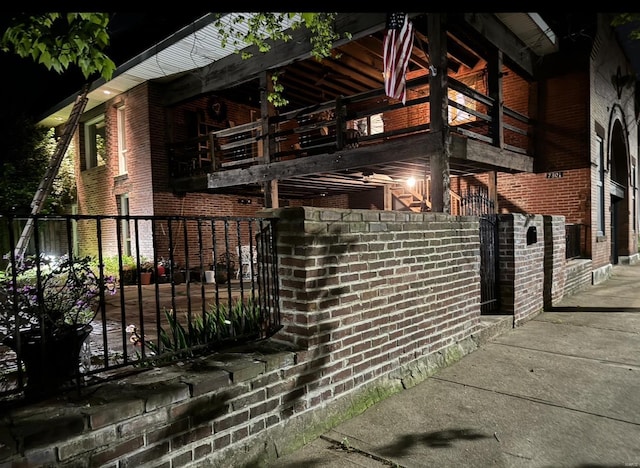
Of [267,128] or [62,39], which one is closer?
[62,39]

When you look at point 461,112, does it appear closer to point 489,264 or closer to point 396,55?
point 396,55

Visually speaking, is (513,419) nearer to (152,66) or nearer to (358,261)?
(358,261)

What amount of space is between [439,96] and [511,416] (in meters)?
5.88

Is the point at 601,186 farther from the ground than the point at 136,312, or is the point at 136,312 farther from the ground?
the point at 601,186

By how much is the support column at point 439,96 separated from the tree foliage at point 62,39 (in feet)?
18.5

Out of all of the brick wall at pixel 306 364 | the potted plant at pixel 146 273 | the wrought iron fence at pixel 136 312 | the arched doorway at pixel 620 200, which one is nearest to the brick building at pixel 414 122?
the potted plant at pixel 146 273

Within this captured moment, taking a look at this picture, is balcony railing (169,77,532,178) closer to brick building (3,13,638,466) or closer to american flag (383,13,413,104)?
brick building (3,13,638,466)

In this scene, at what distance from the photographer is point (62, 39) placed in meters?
3.57

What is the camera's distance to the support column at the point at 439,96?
7.45 m

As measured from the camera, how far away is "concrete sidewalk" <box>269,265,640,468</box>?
268 centimetres

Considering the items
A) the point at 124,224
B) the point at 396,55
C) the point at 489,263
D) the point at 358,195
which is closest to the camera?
the point at 489,263

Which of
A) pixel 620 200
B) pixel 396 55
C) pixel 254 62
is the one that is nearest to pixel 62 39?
pixel 396 55

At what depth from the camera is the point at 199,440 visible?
236 cm

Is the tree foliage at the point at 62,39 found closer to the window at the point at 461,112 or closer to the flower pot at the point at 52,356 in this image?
the flower pot at the point at 52,356
